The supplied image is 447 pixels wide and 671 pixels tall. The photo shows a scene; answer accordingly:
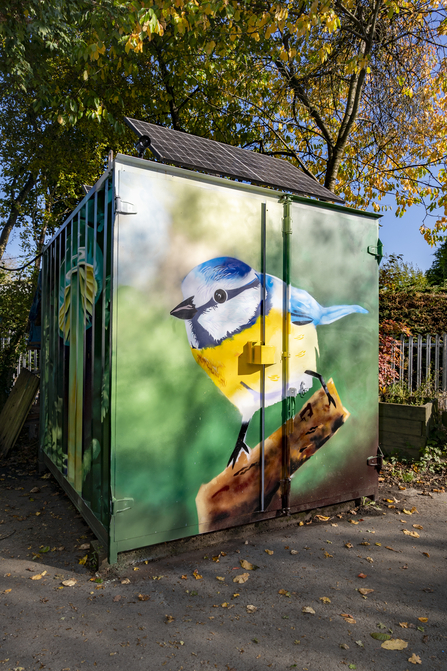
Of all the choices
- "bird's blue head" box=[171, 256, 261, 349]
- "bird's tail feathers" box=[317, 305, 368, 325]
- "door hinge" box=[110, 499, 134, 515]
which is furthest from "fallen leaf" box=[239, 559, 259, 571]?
"bird's tail feathers" box=[317, 305, 368, 325]

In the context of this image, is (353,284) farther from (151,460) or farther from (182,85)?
(182,85)

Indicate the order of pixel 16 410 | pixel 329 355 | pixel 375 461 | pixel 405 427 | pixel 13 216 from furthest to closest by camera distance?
pixel 13 216 < pixel 16 410 < pixel 405 427 < pixel 375 461 < pixel 329 355

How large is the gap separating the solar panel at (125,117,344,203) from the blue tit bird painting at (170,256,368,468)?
2.83 feet

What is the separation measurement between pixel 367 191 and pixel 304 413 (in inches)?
295

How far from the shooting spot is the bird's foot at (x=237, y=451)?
3.64m

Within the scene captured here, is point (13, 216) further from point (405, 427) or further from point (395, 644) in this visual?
point (395, 644)

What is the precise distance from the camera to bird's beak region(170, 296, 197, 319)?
3367 mm

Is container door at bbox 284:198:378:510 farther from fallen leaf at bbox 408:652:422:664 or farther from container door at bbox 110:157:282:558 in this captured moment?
fallen leaf at bbox 408:652:422:664

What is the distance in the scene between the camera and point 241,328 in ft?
12.1

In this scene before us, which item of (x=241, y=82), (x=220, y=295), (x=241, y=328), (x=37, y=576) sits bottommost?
(x=37, y=576)

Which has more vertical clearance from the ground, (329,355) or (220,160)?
(220,160)

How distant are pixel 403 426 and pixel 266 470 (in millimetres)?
3165

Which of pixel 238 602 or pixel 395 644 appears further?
pixel 238 602

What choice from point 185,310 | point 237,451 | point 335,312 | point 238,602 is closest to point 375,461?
point 335,312
